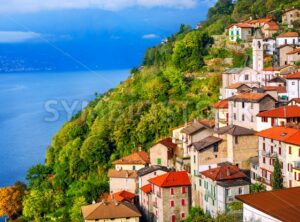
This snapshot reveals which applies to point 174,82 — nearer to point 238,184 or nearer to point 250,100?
point 250,100

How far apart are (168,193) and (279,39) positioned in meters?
19.1

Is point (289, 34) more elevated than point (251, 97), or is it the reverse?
point (289, 34)

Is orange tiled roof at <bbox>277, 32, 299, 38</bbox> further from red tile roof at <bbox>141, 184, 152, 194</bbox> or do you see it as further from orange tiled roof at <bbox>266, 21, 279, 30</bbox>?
red tile roof at <bbox>141, 184, 152, 194</bbox>

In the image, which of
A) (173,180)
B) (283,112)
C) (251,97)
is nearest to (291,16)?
(251,97)

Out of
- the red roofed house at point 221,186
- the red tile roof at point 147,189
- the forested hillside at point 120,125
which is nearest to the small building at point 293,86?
the forested hillside at point 120,125

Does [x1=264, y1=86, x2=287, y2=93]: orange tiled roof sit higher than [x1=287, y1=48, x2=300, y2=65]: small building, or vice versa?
[x1=287, y1=48, x2=300, y2=65]: small building

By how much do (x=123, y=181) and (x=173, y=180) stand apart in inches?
221

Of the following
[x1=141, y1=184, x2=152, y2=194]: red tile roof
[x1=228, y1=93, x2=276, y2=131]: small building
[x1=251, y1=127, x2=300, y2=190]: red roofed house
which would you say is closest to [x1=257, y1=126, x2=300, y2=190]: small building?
[x1=251, y1=127, x2=300, y2=190]: red roofed house

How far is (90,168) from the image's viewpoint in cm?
3778

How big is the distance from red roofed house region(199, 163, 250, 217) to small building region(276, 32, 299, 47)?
60.3 ft

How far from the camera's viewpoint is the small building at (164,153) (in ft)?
98.8

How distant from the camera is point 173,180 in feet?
82.8

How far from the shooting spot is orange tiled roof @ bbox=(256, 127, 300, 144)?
861 inches

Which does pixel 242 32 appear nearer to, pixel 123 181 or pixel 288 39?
pixel 288 39
